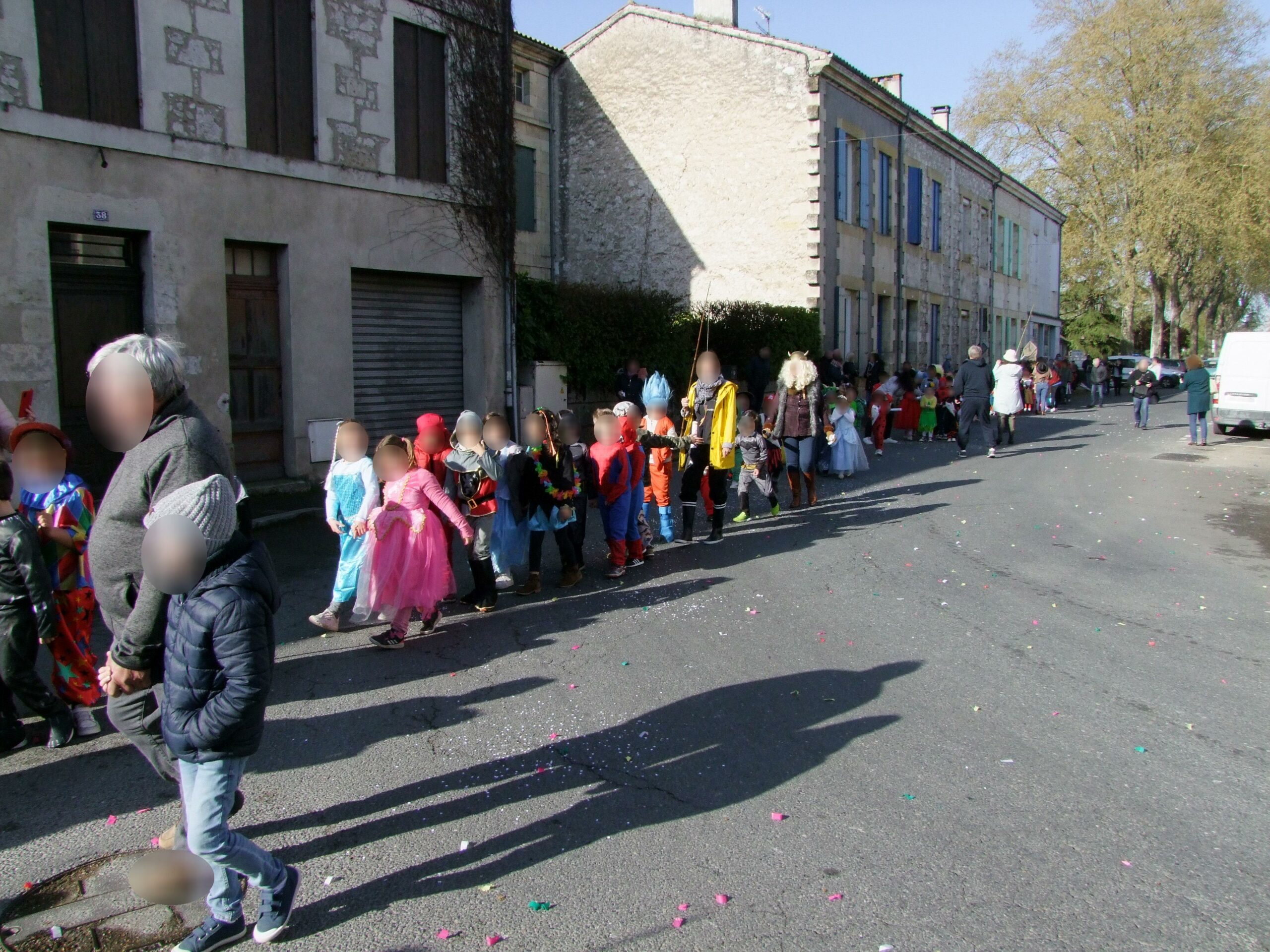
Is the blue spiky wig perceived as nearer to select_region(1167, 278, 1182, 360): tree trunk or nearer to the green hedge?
the green hedge

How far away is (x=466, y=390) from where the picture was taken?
1559 centimetres

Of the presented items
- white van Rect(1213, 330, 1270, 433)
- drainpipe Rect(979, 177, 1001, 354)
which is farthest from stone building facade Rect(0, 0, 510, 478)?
drainpipe Rect(979, 177, 1001, 354)

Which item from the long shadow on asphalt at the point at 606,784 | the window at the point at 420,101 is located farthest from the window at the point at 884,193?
the long shadow on asphalt at the point at 606,784

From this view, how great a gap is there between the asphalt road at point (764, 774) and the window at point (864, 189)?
19449 millimetres

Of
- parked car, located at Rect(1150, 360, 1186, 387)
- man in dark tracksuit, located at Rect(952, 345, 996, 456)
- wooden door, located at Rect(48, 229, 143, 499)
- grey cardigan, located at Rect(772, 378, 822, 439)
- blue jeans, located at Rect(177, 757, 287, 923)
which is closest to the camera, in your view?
blue jeans, located at Rect(177, 757, 287, 923)

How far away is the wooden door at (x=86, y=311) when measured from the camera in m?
10.5

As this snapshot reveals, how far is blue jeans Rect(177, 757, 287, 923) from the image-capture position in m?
3.02

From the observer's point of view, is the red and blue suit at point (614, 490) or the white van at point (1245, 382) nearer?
the red and blue suit at point (614, 490)

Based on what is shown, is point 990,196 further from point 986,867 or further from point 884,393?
point 986,867

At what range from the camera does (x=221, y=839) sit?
3027 mm

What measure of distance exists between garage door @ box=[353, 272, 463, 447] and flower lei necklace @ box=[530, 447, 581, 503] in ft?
22.1

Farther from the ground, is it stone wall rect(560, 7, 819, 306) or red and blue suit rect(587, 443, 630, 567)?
stone wall rect(560, 7, 819, 306)

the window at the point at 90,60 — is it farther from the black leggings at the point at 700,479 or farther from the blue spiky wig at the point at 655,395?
the black leggings at the point at 700,479

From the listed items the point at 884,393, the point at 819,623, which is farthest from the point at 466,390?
the point at 819,623
